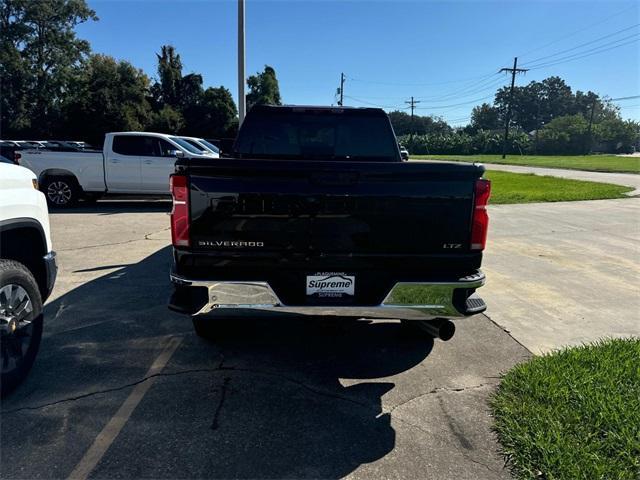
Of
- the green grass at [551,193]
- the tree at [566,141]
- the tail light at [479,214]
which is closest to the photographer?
the tail light at [479,214]

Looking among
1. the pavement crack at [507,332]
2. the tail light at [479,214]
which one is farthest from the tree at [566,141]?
the tail light at [479,214]

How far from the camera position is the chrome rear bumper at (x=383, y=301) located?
3031mm

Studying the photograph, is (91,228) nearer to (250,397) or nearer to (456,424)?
(250,397)

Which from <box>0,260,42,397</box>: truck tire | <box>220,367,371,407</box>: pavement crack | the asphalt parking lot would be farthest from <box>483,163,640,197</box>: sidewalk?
<box>0,260,42,397</box>: truck tire

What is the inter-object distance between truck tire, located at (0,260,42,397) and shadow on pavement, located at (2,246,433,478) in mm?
166

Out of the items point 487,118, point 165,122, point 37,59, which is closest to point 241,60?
point 165,122

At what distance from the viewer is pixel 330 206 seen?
3.05 metres

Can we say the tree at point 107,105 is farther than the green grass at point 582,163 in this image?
Yes

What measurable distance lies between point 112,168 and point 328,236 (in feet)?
36.9

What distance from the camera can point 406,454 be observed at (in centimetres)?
277

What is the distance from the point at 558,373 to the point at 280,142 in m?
3.27

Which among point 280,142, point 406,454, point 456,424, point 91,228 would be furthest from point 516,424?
point 91,228

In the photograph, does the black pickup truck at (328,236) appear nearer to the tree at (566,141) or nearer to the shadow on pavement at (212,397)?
the shadow on pavement at (212,397)

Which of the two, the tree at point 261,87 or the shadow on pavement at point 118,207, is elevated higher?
the tree at point 261,87
